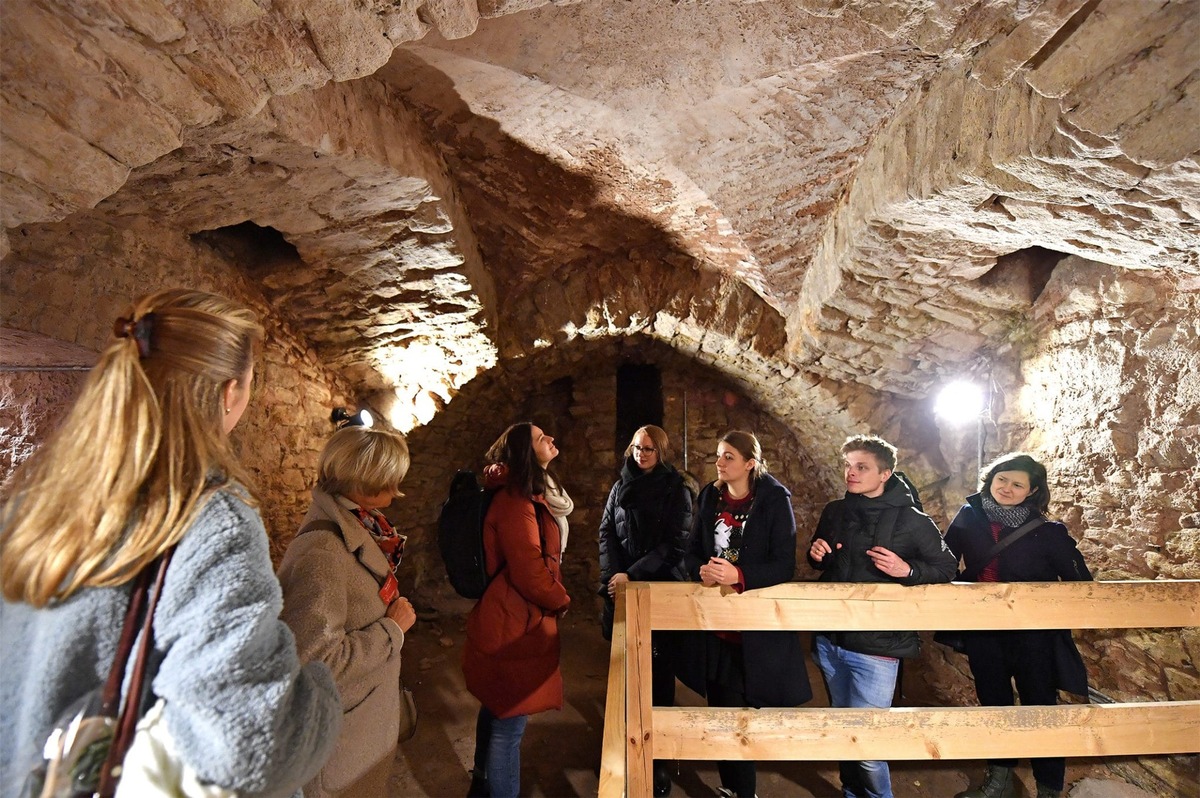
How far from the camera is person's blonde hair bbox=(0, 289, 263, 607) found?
35.1 inches

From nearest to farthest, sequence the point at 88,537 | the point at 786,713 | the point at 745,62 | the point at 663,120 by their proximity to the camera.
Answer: the point at 88,537 → the point at 786,713 → the point at 745,62 → the point at 663,120

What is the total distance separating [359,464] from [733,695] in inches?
75.9

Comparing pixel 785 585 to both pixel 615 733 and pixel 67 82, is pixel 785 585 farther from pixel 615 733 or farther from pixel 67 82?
pixel 67 82

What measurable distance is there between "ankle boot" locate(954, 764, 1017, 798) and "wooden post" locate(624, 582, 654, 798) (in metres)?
1.75

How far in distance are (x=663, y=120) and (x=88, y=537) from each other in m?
2.78

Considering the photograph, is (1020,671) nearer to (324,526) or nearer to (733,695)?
(733,695)

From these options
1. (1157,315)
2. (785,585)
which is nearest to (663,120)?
(785,585)

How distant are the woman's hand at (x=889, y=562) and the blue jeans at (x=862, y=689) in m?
0.37

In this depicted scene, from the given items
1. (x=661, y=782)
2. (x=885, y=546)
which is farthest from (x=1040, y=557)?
(x=661, y=782)

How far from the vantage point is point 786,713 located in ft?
7.28

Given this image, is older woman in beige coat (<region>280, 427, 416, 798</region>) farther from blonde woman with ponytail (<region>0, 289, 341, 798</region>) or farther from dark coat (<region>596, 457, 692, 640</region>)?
dark coat (<region>596, 457, 692, 640</region>)

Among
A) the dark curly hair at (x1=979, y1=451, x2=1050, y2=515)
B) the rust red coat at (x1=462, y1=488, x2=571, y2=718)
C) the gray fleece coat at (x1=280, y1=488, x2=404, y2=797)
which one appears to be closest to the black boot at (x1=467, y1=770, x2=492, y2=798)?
the rust red coat at (x1=462, y1=488, x2=571, y2=718)

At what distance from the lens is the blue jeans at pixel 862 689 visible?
247 cm

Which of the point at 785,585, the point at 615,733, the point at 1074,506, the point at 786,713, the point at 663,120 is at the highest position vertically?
the point at 663,120
